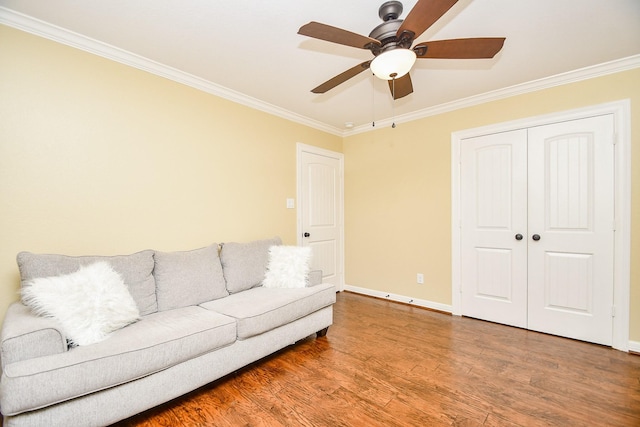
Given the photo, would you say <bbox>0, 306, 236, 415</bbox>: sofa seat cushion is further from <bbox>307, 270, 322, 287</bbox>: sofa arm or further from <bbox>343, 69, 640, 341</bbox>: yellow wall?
<bbox>343, 69, 640, 341</bbox>: yellow wall

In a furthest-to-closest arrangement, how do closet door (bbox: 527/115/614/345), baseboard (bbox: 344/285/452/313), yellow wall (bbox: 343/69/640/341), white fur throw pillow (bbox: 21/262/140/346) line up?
1. baseboard (bbox: 344/285/452/313)
2. yellow wall (bbox: 343/69/640/341)
3. closet door (bbox: 527/115/614/345)
4. white fur throw pillow (bbox: 21/262/140/346)

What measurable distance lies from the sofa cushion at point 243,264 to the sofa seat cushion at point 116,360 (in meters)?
0.59

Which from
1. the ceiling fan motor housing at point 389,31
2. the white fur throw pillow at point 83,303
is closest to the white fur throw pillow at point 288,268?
the white fur throw pillow at point 83,303

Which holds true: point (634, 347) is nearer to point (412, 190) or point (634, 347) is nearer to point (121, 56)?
point (412, 190)

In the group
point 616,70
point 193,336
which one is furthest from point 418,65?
point 193,336

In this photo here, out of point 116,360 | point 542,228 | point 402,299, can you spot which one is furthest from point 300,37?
point 402,299

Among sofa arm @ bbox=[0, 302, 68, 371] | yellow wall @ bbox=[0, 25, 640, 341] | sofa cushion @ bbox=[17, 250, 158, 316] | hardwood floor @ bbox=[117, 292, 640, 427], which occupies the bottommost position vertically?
hardwood floor @ bbox=[117, 292, 640, 427]

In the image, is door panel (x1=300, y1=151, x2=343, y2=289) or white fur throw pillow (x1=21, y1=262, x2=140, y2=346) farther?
door panel (x1=300, y1=151, x2=343, y2=289)

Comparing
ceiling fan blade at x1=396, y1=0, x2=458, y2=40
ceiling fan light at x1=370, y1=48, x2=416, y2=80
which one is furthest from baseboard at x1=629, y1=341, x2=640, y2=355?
ceiling fan blade at x1=396, y1=0, x2=458, y2=40

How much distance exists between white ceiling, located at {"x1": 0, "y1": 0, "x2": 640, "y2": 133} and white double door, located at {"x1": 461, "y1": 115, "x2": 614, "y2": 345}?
681mm

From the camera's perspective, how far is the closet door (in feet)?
8.42

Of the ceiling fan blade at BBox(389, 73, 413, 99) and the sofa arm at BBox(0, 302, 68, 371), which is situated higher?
the ceiling fan blade at BBox(389, 73, 413, 99)

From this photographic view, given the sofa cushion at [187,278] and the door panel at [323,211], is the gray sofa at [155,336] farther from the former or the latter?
the door panel at [323,211]

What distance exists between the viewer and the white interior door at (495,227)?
9.78 feet
